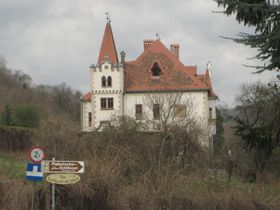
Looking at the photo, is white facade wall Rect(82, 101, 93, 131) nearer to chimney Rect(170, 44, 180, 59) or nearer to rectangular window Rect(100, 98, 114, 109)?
rectangular window Rect(100, 98, 114, 109)

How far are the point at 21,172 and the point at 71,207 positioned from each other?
5.21m

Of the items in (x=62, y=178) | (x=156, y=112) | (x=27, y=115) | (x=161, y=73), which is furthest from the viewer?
(x=27, y=115)

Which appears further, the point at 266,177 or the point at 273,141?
the point at 266,177

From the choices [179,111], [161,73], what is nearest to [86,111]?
[161,73]

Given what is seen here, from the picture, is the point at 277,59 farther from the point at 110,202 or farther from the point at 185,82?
the point at 185,82

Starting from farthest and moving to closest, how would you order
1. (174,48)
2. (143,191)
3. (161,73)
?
(174,48), (161,73), (143,191)

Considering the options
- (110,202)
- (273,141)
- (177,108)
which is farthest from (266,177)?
(177,108)

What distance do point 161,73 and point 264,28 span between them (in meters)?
41.1

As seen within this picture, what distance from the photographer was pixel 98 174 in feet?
41.7

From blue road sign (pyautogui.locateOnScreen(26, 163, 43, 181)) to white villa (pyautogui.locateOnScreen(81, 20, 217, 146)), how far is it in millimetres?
35227

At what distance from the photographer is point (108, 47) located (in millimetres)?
50469

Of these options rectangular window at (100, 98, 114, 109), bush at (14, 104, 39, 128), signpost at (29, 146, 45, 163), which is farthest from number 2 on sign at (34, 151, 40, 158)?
bush at (14, 104, 39, 128)

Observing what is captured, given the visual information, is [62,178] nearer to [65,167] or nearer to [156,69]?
[65,167]

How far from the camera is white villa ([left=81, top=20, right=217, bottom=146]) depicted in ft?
157
